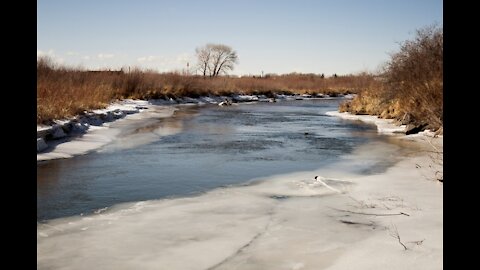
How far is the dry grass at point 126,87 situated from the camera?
12359 millimetres

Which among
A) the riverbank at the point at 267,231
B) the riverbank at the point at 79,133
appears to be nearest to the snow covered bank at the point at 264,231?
the riverbank at the point at 267,231

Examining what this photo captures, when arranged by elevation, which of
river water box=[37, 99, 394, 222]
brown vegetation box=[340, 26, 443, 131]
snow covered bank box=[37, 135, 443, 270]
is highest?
brown vegetation box=[340, 26, 443, 131]

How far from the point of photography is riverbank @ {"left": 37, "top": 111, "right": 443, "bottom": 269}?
3037 millimetres

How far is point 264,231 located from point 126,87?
22742 millimetres

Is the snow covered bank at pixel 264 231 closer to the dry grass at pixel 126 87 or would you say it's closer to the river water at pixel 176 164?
the river water at pixel 176 164

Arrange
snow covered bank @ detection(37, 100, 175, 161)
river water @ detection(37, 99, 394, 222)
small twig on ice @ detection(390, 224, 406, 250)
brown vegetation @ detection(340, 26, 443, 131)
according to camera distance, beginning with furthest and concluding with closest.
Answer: brown vegetation @ detection(340, 26, 443, 131)
snow covered bank @ detection(37, 100, 175, 161)
river water @ detection(37, 99, 394, 222)
small twig on ice @ detection(390, 224, 406, 250)

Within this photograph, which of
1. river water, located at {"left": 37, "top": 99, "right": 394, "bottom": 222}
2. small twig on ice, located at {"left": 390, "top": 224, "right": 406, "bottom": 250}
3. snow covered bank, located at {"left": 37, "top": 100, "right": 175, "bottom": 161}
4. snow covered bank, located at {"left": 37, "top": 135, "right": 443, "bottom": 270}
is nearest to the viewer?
snow covered bank, located at {"left": 37, "top": 135, "right": 443, "bottom": 270}

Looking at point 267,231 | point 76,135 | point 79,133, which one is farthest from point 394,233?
point 79,133

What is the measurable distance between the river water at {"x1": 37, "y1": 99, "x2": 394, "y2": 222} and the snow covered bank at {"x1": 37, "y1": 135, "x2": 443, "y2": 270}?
505 millimetres

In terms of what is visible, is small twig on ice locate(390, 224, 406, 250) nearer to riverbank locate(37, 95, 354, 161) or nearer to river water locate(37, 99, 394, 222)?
river water locate(37, 99, 394, 222)

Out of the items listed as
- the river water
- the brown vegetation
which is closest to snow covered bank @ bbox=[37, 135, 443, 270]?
the river water

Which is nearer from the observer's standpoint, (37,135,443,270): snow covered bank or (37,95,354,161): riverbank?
Result: (37,135,443,270): snow covered bank

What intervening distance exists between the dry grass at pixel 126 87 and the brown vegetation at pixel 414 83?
439cm
